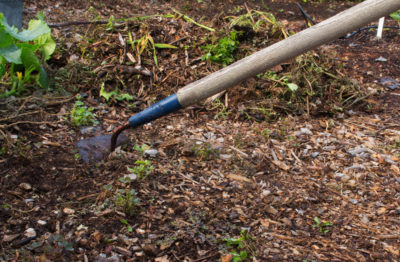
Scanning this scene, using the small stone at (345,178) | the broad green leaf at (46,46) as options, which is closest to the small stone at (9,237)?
the broad green leaf at (46,46)

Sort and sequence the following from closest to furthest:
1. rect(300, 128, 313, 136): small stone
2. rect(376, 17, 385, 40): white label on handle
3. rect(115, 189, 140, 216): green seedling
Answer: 1. rect(115, 189, 140, 216): green seedling
2. rect(300, 128, 313, 136): small stone
3. rect(376, 17, 385, 40): white label on handle

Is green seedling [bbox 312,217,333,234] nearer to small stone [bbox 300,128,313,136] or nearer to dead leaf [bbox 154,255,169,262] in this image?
dead leaf [bbox 154,255,169,262]

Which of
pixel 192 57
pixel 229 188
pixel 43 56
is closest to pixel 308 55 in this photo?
pixel 192 57

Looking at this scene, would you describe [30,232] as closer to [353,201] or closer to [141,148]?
[141,148]

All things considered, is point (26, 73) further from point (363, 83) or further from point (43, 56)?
point (363, 83)

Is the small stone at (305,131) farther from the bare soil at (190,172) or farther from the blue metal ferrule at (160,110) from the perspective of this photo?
the blue metal ferrule at (160,110)

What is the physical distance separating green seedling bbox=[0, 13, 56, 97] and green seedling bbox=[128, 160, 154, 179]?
3.41ft

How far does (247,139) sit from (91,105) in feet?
4.16

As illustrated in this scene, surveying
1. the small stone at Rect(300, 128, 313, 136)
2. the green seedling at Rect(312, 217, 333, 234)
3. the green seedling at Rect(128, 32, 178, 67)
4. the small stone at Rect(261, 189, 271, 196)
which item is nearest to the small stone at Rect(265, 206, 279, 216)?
the small stone at Rect(261, 189, 271, 196)

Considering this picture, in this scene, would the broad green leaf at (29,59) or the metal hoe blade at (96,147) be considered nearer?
the metal hoe blade at (96,147)

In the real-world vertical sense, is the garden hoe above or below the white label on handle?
above

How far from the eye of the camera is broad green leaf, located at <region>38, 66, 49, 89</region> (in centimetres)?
302

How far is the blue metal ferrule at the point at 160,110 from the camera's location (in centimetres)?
222

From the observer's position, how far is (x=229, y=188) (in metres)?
2.47
